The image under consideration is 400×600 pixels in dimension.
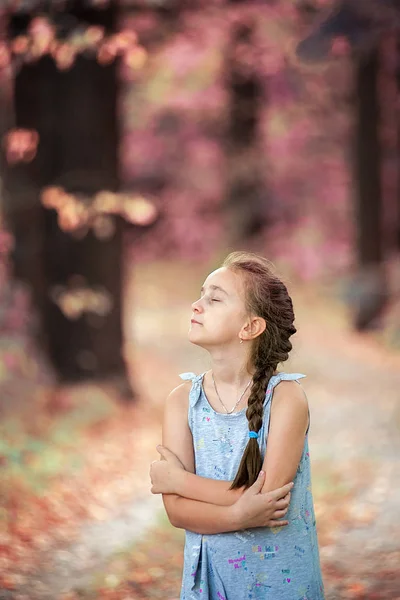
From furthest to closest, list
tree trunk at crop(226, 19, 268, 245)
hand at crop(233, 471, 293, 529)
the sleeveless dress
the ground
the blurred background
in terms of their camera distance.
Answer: tree trunk at crop(226, 19, 268, 245), the blurred background, the ground, the sleeveless dress, hand at crop(233, 471, 293, 529)

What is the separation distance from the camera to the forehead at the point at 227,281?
268 cm

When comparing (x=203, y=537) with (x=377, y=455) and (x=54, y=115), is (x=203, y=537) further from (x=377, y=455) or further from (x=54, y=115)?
(x=54, y=115)

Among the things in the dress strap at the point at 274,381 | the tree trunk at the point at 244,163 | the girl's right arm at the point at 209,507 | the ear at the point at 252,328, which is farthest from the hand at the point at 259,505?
the tree trunk at the point at 244,163

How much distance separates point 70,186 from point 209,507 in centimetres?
513

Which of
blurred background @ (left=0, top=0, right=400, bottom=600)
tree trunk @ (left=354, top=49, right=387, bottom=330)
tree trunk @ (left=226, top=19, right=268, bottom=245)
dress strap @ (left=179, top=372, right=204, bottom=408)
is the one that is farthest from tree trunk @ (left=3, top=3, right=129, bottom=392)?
tree trunk @ (left=226, top=19, right=268, bottom=245)

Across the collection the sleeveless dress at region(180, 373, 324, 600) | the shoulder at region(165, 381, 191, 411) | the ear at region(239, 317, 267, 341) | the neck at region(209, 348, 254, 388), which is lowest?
the sleeveless dress at region(180, 373, 324, 600)

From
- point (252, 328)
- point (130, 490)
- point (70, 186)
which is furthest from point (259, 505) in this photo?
point (70, 186)

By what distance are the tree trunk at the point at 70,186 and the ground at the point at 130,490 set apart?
0.54 m

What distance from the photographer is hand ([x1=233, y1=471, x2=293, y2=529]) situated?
8.09 feet

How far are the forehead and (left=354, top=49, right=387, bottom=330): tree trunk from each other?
359 inches

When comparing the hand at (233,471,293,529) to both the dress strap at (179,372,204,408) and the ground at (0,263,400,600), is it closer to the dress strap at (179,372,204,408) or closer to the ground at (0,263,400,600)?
the dress strap at (179,372,204,408)

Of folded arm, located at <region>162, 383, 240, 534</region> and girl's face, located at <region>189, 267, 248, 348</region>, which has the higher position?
girl's face, located at <region>189, 267, 248, 348</region>

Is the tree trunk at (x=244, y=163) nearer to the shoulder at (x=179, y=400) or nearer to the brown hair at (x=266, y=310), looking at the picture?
the brown hair at (x=266, y=310)

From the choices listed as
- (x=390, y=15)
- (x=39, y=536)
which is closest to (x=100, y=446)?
Result: (x=39, y=536)
